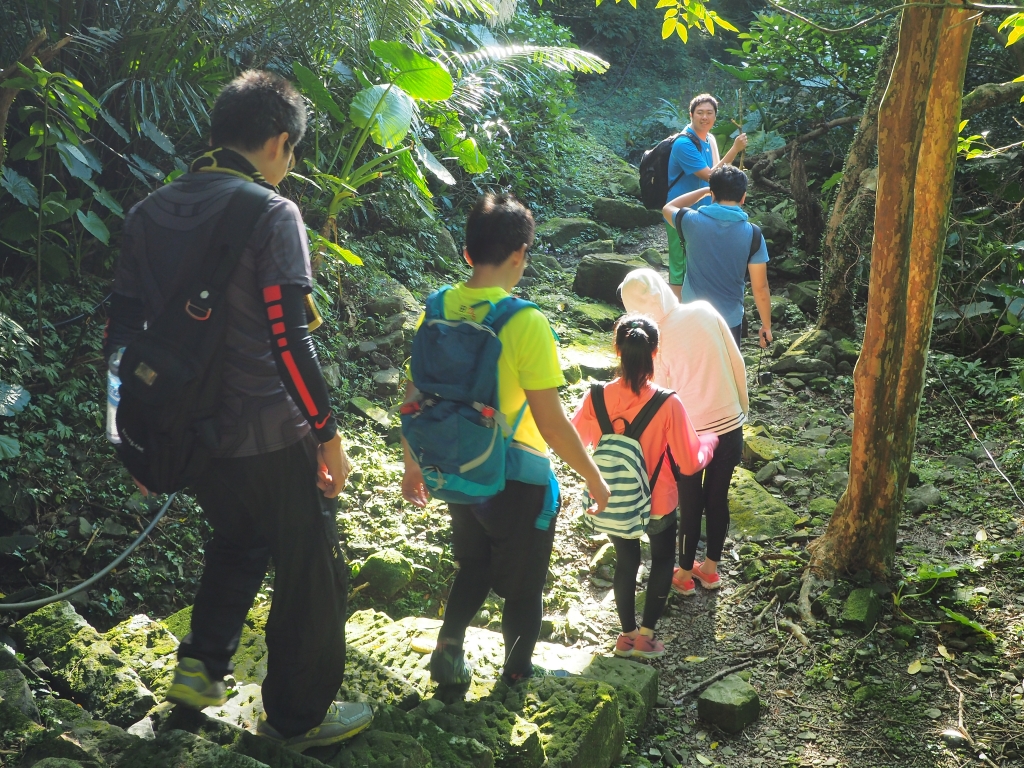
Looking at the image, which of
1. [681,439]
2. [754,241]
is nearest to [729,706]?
[681,439]

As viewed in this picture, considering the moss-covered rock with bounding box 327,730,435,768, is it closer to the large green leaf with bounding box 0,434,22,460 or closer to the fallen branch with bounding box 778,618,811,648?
the fallen branch with bounding box 778,618,811,648

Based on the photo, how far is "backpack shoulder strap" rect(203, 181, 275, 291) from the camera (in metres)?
2.00

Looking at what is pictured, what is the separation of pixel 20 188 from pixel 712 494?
422 centimetres

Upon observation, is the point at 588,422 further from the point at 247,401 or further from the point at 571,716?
the point at 247,401

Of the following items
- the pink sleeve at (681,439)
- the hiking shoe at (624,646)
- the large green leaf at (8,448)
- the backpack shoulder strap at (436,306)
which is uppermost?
the backpack shoulder strap at (436,306)

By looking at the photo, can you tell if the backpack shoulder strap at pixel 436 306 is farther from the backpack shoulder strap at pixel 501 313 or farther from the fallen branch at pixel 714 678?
the fallen branch at pixel 714 678

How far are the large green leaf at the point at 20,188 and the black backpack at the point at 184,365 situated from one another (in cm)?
318

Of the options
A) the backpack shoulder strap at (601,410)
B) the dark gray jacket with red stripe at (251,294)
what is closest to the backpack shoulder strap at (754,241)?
the backpack shoulder strap at (601,410)

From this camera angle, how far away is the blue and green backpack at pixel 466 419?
2.40 metres

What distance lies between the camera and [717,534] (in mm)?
3934

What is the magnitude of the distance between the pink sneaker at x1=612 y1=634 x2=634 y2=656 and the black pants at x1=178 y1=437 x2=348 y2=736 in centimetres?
166

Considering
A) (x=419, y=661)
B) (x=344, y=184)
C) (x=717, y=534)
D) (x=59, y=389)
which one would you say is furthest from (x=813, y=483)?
(x=59, y=389)

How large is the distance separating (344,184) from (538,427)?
327 centimetres

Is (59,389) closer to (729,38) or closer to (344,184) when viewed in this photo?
(344,184)
